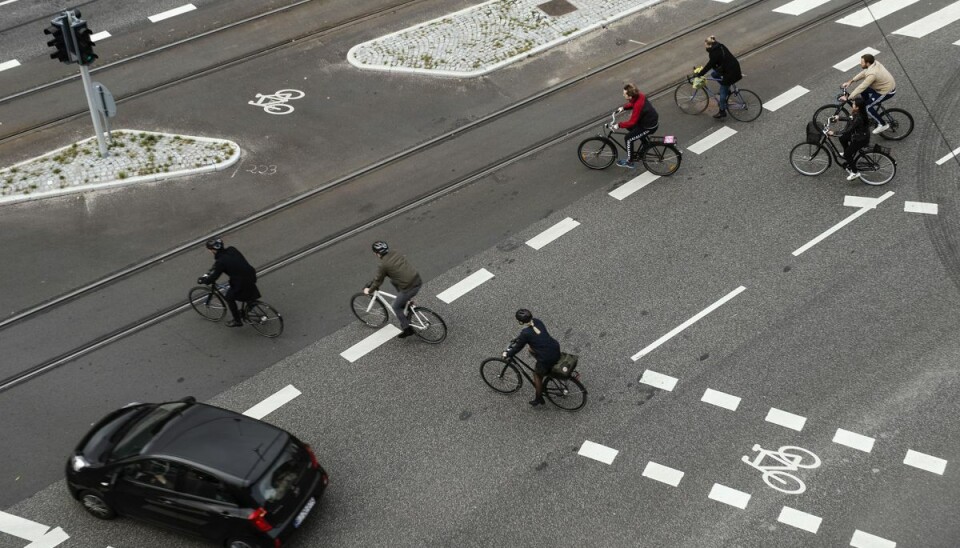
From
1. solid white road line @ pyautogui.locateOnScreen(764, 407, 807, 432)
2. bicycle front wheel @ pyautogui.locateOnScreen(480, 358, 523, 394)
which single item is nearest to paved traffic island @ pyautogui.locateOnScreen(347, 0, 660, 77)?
bicycle front wheel @ pyautogui.locateOnScreen(480, 358, 523, 394)

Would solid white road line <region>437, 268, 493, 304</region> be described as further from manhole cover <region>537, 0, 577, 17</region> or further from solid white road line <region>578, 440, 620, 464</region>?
manhole cover <region>537, 0, 577, 17</region>

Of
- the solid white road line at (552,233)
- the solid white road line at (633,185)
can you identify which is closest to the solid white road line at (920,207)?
the solid white road line at (633,185)

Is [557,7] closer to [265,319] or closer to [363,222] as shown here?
[363,222]

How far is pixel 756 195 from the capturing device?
47.2ft

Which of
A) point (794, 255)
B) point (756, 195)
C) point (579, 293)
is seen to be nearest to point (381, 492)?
point (579, 293)

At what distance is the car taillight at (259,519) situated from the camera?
9.18 meters

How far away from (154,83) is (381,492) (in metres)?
11.2

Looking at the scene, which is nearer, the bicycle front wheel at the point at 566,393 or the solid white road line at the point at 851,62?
the bicycle front wheel at the point at 566,393

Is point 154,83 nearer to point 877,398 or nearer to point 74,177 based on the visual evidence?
point 74,177

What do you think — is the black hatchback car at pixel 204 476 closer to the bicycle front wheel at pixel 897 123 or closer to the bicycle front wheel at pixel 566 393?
the bicycle front wheel at pixel 566 393

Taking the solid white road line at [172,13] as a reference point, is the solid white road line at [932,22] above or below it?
below

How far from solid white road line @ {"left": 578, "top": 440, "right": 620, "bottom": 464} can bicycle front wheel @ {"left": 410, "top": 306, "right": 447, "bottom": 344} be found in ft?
8.81

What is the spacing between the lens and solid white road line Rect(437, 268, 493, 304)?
12850 mm

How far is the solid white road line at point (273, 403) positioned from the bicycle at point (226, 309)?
113 cm
